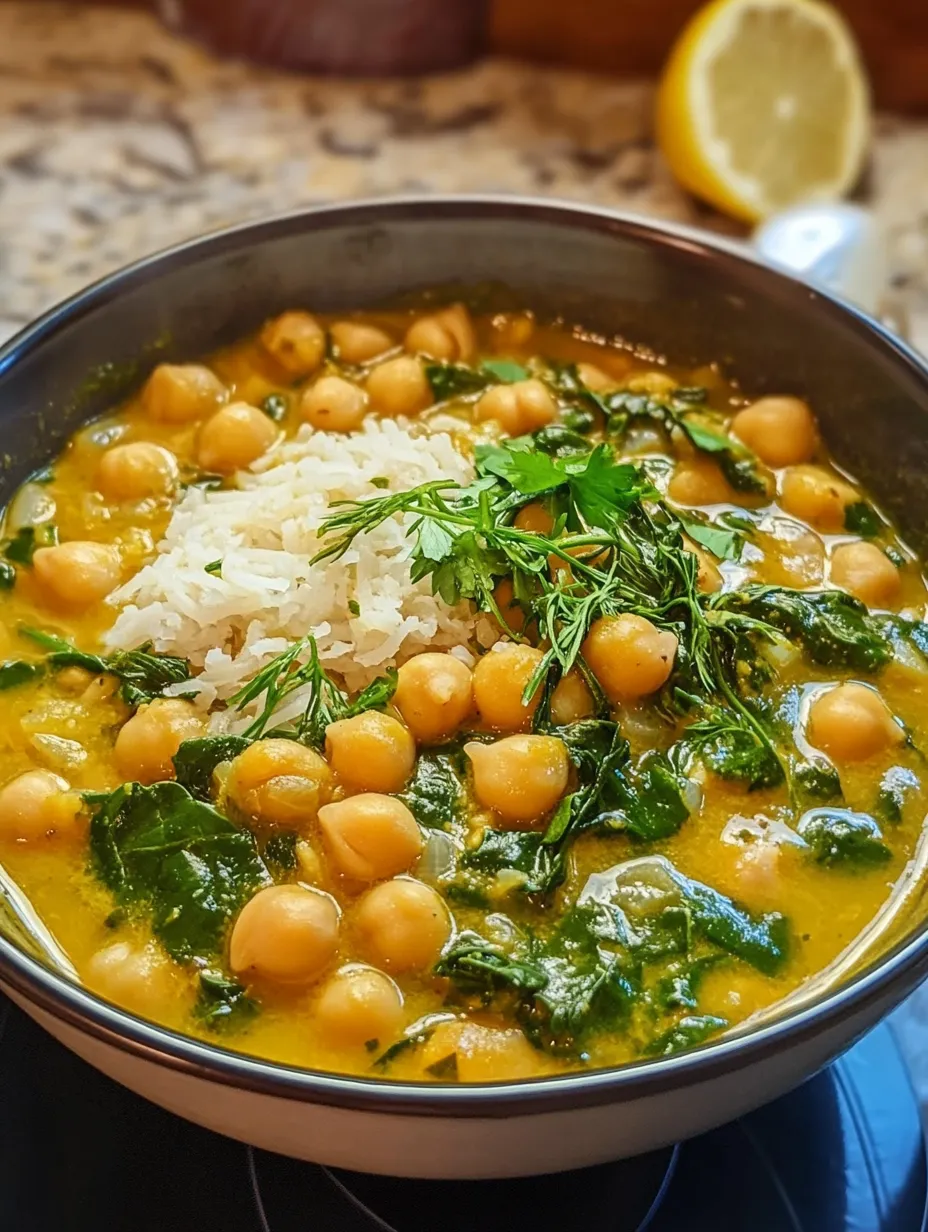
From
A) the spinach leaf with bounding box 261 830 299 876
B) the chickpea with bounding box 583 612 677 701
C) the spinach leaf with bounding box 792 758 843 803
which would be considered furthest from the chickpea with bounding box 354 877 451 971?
the spinach leaf with bounding box 792 758 843 803

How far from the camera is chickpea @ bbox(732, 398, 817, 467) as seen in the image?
6.67ft

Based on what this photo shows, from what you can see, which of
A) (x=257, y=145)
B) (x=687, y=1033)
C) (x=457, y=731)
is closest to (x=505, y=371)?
(x=457, y=731)

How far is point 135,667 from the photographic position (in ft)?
5.56

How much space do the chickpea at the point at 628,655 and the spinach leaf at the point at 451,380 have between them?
0.67 metres

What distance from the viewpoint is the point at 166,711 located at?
5.23 ft

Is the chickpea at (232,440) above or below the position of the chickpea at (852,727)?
above

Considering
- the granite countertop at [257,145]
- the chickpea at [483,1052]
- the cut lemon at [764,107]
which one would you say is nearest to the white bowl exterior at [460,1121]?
the chickpea at [483,1052]

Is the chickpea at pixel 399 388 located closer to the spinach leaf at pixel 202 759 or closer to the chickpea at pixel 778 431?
the chickpea at pixel 778 431

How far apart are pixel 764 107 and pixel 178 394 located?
5.44 ft

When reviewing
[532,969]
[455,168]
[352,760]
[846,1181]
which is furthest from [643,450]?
[455,168]

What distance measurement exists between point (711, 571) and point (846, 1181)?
79 cm

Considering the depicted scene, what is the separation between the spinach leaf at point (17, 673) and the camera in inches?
67.4

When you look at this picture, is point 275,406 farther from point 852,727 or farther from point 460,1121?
point 460,1121

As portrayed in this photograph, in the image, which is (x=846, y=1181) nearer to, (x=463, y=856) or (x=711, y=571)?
(x=463, y=856)
